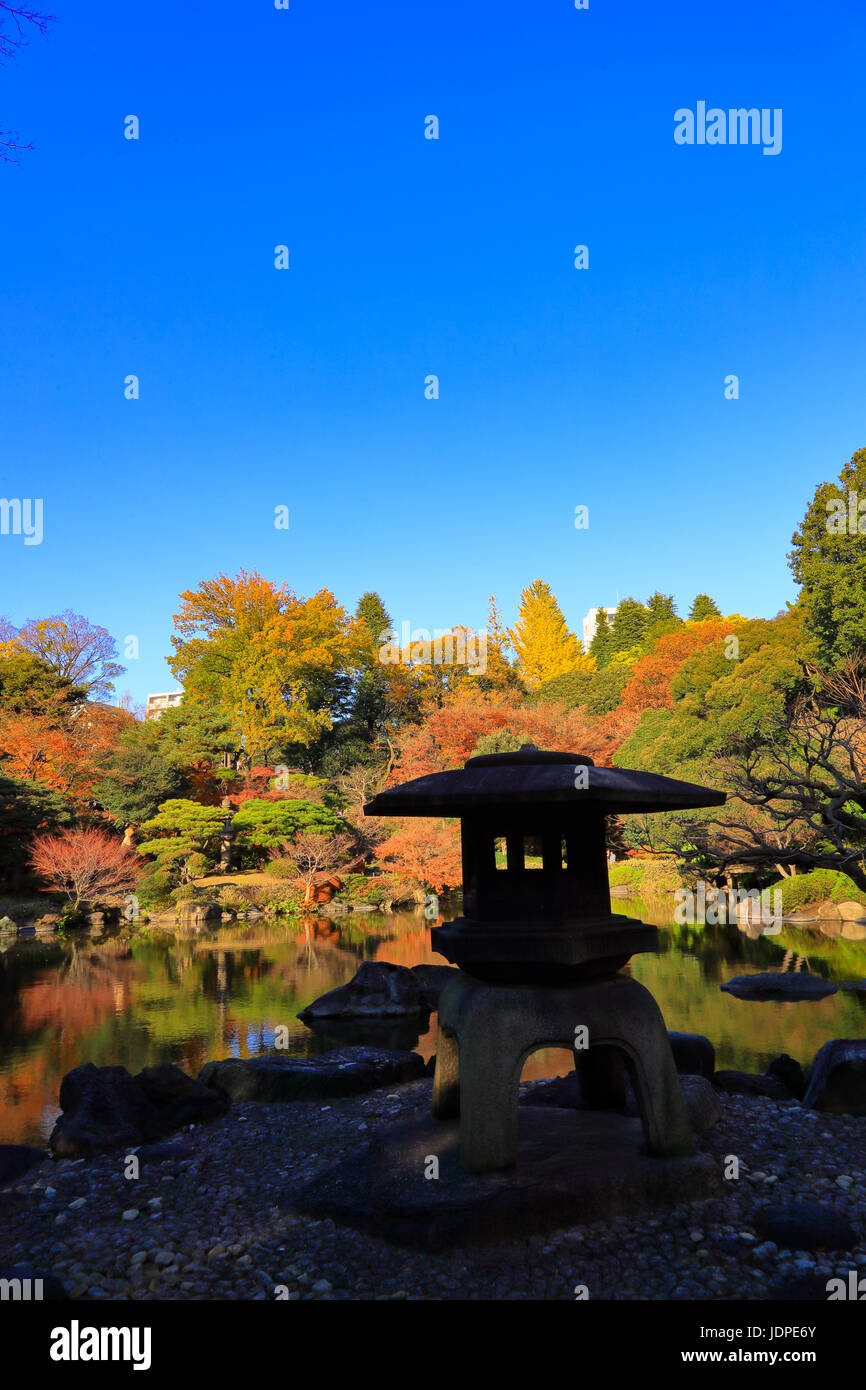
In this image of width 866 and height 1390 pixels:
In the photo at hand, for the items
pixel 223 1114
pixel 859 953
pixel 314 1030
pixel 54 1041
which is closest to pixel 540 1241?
pixel 223 1114

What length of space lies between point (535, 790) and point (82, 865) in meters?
21.9

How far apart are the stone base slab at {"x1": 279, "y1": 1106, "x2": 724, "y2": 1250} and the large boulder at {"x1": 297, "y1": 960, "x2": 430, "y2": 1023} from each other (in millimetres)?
7191

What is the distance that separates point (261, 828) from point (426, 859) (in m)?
5.73

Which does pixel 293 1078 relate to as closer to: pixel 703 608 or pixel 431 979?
pixel 431 979

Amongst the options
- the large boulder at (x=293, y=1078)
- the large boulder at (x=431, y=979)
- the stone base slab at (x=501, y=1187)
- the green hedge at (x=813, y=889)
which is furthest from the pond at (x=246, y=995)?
the stone base slab at (x=501, y=1187)

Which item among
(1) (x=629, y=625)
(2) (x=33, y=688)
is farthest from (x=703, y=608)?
(2) (x=33, y=688)

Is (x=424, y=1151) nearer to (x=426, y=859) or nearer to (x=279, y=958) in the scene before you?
(x=279, y=958)

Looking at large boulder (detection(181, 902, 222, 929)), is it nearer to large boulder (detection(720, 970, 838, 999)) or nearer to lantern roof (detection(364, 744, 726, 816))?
large boulder (detection(720, 970, 838, 999))

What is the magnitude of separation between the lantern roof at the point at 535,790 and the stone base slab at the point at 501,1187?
7.61ft

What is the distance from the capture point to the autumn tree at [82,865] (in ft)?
76.6

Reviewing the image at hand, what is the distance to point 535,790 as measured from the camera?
516cm

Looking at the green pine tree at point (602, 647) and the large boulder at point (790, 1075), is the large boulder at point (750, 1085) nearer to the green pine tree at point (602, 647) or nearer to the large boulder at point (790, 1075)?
the large boulder at point (790, 1075)

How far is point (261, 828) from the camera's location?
87.9 feet

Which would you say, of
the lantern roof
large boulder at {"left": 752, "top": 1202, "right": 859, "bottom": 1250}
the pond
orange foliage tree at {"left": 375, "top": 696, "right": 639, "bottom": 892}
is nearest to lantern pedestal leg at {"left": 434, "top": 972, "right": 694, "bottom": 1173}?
large boulder at {"left": 752, "top": 1202, "right": 859, "bottom": 1250}
